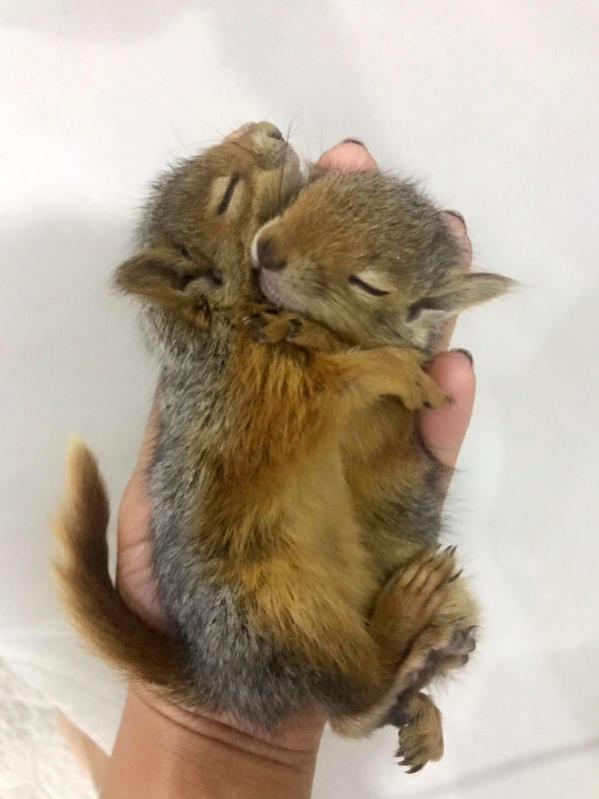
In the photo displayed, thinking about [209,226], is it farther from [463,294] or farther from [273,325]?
[463,294]

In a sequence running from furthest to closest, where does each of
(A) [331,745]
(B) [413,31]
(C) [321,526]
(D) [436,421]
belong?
1. (B) [413,31]
2. (A) [331,745]
3. (D) [436,421]
4. (C) [321,526]

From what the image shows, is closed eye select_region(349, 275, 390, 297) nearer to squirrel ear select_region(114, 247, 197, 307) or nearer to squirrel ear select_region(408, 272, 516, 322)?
squirrel ear select_region(408, 272, 516, 322)

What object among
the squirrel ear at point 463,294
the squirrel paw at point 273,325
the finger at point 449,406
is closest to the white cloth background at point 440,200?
the finger at point 449,406

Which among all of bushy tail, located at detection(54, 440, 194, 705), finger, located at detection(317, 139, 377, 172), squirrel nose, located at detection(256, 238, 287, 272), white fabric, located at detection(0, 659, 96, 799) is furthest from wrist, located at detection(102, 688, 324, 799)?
finger, located at detection(317, 139, 377, 172)

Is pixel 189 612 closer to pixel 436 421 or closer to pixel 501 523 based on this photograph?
pixel 436 421

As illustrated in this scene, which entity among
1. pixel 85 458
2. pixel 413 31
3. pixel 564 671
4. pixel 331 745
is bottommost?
pixel 331 745

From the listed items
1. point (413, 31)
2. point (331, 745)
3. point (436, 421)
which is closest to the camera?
point (436, 421)

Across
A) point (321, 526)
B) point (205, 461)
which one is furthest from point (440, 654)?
point (205, 461)
